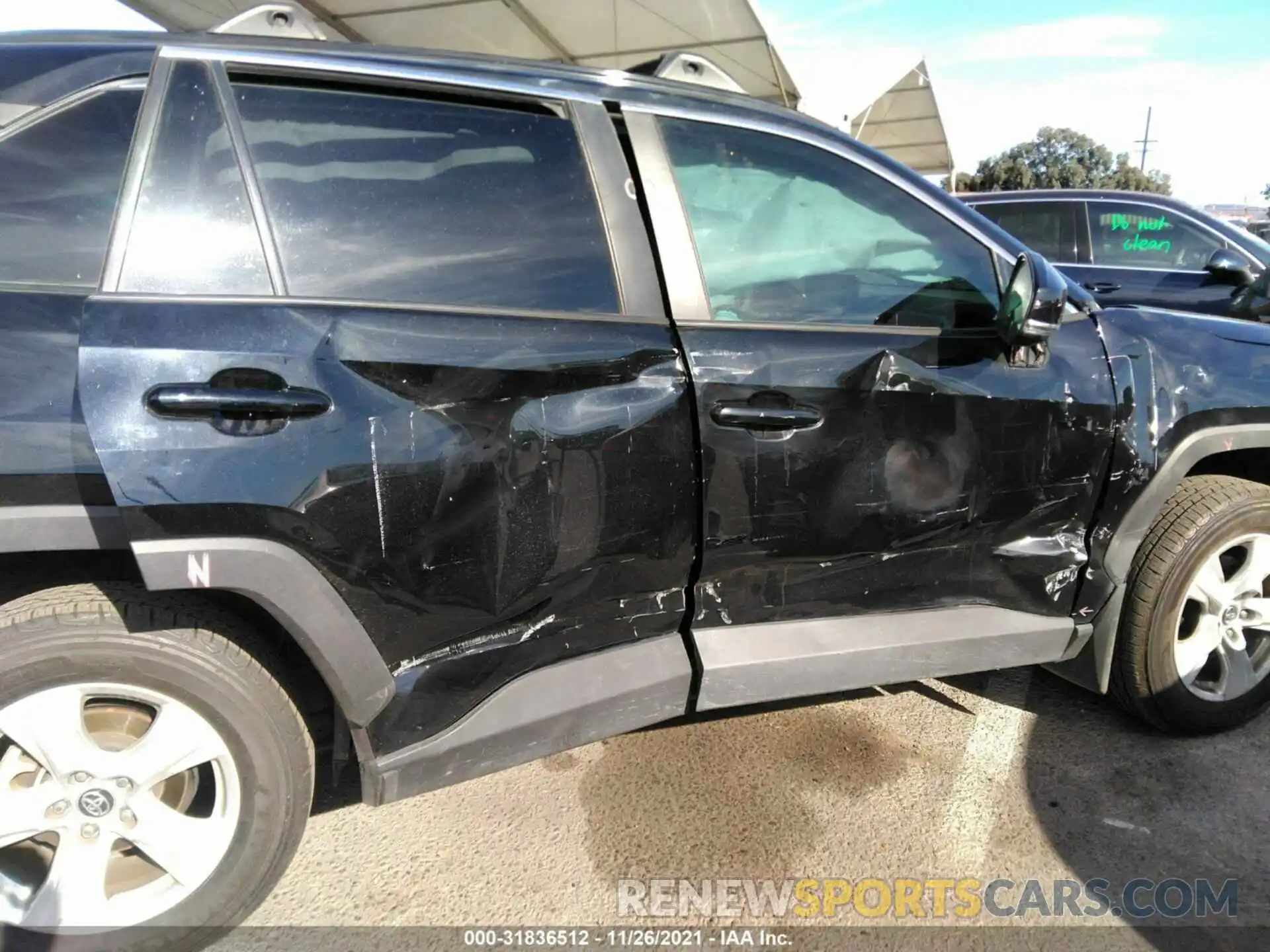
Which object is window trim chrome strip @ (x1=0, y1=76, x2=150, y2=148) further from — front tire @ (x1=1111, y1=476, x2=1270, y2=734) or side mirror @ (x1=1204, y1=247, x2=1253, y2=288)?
side mirror @ (x1=1204, y1=247, x2=1253, y2=288)

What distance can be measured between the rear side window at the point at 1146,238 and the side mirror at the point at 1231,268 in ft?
1.07

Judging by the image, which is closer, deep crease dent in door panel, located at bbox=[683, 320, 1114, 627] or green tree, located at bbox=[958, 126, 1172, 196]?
deep crease dent in door panel, located at bbox=[683, 320, 1114, 627]

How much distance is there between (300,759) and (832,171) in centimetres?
198

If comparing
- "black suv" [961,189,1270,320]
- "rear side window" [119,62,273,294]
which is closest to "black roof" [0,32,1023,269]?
"rear side window" [119,62,273,294]

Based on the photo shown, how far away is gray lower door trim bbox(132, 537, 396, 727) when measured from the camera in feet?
5.41

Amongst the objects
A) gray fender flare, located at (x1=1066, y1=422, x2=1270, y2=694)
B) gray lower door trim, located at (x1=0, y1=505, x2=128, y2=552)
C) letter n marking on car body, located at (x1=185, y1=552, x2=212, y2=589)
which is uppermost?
gray lower door trim, located at (x1=0, y1=505, x2=128, y2=552)

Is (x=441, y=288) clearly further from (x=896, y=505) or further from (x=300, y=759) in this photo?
(x=896, y=505)

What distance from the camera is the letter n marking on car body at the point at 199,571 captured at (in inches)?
65.3

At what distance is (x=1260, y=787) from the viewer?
2559 mm

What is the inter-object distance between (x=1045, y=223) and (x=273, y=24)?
19.7ft

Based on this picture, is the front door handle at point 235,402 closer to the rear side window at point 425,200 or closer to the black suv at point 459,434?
the black suv at point 459,434

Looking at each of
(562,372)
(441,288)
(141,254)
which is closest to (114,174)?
(141,254)

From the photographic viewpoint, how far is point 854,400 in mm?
2131

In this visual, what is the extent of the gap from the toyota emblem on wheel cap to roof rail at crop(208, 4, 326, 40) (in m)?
1.74
